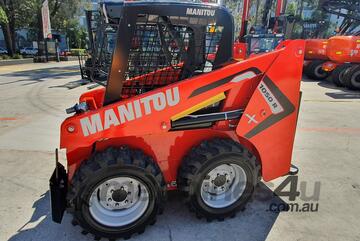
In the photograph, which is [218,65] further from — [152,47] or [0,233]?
[0,233]

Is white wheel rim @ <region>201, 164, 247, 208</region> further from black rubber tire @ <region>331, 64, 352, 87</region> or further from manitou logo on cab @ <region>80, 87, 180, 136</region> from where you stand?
black rubber tire @ <region>331, 64, 352, 87</region>

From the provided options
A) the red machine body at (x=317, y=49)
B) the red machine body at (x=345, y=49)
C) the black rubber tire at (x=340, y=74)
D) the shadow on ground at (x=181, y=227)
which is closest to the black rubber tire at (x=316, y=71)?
the red machine body at (x=317, y=49)

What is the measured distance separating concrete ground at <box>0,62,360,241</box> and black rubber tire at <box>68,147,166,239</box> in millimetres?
172

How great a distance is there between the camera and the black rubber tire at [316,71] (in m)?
13.5

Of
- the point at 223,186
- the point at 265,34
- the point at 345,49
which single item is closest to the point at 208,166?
the point at 223,186

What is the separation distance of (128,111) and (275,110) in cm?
140

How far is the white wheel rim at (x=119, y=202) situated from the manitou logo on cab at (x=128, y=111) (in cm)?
49

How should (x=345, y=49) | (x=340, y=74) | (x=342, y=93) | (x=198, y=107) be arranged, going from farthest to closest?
(x=340, y=74), (x=345, y=49), (x=342, y=93), (x=198, y=107)

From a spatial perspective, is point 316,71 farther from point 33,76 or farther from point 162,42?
point 33,76

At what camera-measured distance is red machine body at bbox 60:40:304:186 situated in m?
2.64

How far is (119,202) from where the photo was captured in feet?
9.34

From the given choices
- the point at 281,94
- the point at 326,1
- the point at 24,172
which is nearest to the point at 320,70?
the point at 326,1

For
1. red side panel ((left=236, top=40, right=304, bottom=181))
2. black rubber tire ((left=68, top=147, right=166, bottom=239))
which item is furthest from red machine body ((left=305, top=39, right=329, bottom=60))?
black rubber tire ((left=68, top=147, right=166, bottom=239))

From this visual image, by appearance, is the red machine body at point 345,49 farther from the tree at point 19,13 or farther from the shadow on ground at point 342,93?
the tree at point 19,13
